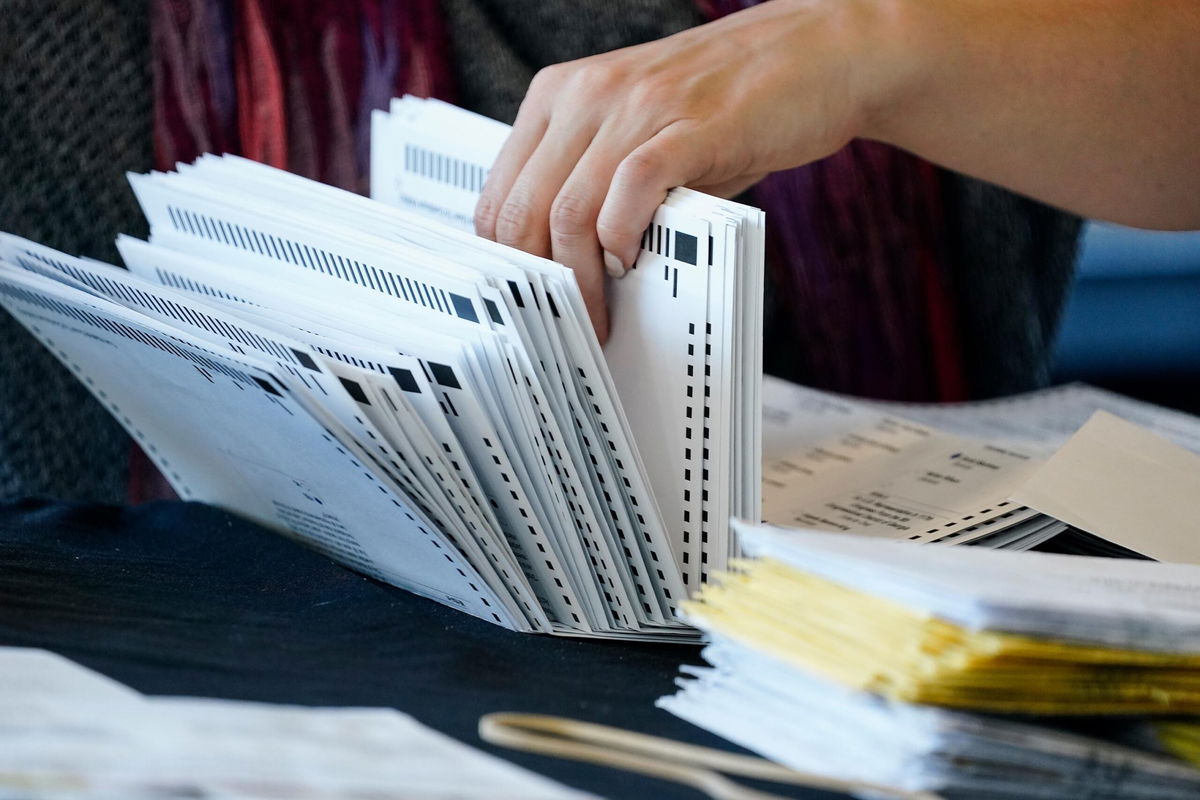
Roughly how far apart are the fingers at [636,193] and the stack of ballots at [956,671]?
228 mm

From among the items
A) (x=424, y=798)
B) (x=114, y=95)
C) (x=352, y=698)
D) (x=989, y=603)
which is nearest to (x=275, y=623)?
(x=352, y=698)

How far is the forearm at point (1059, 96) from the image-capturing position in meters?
0.92

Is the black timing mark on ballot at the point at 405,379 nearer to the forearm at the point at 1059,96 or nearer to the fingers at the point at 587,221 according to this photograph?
the fingers at the point at 587,221

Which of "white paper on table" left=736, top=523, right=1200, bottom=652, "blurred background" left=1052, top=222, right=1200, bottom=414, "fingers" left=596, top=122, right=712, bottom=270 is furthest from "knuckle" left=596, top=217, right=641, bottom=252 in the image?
"blurred background" left=1052, top=222, right=1200, bottom=414

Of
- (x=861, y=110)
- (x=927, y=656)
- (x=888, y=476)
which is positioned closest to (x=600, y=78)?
(x=861, y=110)

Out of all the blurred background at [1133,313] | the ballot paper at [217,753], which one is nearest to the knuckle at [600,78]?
the ballot paper at [217,753]

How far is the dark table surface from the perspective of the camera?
0.54m

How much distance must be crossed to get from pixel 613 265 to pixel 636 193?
0.05m

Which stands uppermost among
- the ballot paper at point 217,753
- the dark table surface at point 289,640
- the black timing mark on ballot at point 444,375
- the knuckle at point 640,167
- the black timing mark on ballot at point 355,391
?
the knuckle at point 640,167

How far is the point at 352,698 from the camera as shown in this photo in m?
0.54

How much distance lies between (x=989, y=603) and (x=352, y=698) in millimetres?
274

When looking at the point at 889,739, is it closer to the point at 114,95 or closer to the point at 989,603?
the point at 989,603

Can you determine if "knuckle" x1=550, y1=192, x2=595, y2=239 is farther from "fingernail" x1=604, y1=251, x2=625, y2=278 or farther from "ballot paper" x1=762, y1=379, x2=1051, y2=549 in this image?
"ballot paper" x1=762, y1=379, x2=1051, y2=549

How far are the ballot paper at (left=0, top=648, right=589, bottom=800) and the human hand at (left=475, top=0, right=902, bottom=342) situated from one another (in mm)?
319
